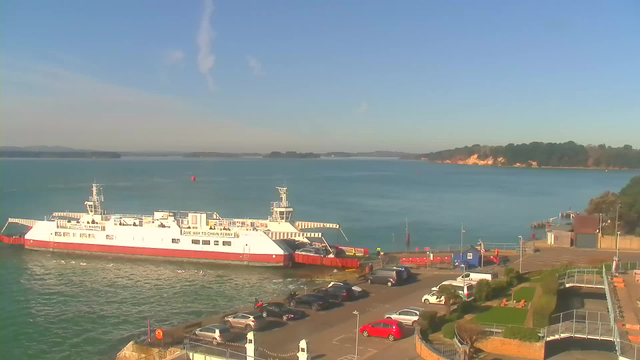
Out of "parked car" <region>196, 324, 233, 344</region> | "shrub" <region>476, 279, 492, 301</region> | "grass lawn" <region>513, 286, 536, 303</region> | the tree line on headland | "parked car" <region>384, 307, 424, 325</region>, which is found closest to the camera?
"parked car" <region>196, 324, 233, 344</region>

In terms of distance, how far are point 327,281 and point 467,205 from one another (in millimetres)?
54614

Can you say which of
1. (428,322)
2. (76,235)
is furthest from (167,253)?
(428,322)

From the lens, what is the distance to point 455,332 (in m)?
15.6

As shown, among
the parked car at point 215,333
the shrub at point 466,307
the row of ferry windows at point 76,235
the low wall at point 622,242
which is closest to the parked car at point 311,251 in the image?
the shrub at point 466,307

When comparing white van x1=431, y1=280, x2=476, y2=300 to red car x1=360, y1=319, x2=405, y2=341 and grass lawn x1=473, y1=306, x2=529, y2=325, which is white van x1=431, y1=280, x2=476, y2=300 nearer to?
grass lawn x1=473, y1=306, x2=529, y2=325

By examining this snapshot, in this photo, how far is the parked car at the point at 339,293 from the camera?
75.8ft

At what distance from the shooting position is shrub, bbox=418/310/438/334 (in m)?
16.4

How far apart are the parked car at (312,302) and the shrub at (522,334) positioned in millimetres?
8750

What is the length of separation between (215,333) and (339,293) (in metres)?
7.01

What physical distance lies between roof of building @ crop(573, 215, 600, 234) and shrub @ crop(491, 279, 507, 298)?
14.1 metres

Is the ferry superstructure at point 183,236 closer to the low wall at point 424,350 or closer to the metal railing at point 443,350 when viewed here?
the low wall at point 424,350

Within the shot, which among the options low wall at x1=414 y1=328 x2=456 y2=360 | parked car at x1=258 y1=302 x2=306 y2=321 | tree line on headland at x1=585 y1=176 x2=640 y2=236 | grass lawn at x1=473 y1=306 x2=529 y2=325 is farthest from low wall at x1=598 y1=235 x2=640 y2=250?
low wall at x1=414 y1=328 x2=456 y2=360

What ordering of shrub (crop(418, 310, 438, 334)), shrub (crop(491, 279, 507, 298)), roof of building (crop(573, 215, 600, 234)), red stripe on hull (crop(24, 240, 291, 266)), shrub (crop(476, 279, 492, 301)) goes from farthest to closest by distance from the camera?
red stripe on hull (crop(24, 240, 291, 266)) < roof of building (crop(573, 215, 600, 234)) < shrub (crop(491, 279, 507, 298)) < shrub (crop(476, 279, 492, 301)) < shrub (crop(418, 310, 438, 334))

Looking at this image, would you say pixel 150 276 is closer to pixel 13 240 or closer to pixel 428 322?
pixel 13 240
